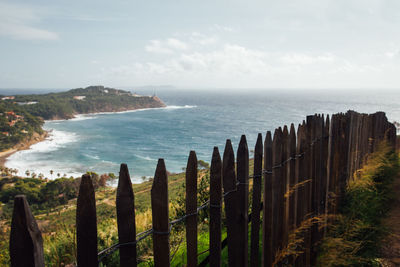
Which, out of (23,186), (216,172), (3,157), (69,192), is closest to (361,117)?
(216,172)

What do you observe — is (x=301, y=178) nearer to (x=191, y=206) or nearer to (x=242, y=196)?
(x=242, y=196)

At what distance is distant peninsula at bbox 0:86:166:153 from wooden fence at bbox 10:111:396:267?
83608mm

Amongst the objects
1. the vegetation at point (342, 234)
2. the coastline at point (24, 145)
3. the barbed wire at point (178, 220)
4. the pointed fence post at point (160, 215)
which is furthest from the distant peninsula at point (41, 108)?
the pointed fence post at point (160, 215)

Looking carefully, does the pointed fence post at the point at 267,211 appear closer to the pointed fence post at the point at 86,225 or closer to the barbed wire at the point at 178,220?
the barbed wire at the point at 178,220

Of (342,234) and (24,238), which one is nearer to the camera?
(24,238)

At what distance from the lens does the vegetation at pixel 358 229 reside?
10.2 feet

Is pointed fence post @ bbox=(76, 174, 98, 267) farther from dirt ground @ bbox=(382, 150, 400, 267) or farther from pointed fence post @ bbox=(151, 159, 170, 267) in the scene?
dirt ground @ bbox=(382, 150, 400, 267)

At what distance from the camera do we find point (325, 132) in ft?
12.5

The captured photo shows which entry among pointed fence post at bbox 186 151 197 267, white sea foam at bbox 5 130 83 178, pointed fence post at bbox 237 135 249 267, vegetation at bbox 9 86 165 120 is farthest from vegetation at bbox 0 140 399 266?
vegetation at bbox 9 86 165 120

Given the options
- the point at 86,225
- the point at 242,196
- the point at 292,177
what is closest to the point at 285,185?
the point at 292,177

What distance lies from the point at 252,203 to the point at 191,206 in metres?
0.89

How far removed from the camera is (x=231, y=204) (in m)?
2.10

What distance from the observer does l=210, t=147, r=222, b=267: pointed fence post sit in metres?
1.86

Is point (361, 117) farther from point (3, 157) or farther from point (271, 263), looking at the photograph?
point (3, 157)
